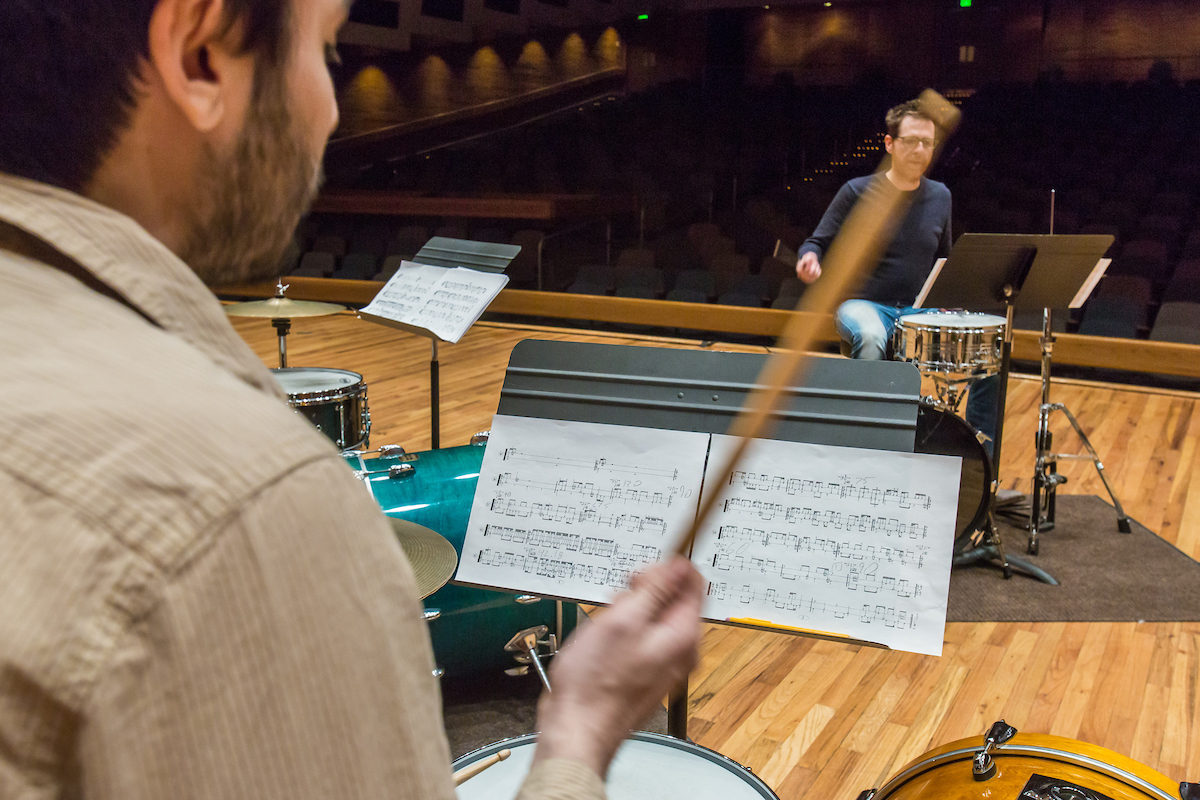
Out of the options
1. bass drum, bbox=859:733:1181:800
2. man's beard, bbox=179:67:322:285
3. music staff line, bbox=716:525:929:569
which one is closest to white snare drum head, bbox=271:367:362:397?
music staff line, bbox=716:525:929:569

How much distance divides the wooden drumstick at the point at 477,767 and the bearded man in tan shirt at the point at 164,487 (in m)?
0.75

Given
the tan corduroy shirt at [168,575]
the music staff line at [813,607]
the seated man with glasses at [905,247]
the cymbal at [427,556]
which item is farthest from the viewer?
the seated man with glasses at [905,247]

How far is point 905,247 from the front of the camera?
11.5 ft

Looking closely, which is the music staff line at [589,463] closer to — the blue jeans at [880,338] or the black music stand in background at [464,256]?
the black music stand in background at [464,256]

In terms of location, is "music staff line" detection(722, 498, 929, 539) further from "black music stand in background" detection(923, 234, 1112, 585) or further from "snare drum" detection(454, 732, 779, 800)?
"black music stand in background" detection(923, 234, 1112, 585)

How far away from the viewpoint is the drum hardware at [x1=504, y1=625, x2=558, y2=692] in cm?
201

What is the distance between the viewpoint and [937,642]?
1173 millimetres

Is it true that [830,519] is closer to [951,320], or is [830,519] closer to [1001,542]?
[951,320]

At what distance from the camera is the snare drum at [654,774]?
1.09 m

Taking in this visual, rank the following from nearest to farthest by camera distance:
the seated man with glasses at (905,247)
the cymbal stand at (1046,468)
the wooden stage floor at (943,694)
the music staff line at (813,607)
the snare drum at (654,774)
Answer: the snare drum at (654,774), the music staff line at (813,607), the wooden stage floor at (943,694), the cymbal stand at (1046,468), the seated man with glasses at (905,247)

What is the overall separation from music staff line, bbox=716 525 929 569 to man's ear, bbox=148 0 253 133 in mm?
943

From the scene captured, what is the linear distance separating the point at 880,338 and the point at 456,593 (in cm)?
182

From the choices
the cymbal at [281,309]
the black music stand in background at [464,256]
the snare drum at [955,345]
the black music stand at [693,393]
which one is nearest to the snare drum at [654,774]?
the black music stand at [693,393]

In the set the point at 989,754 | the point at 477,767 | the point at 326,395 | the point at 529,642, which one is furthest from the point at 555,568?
the point at 326,395
